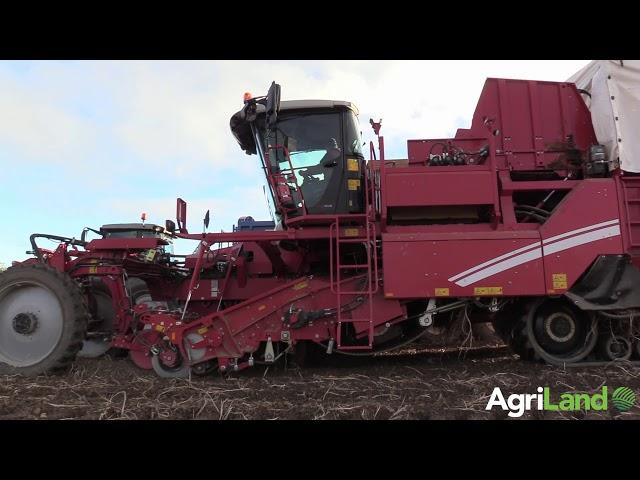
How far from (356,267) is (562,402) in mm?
2229

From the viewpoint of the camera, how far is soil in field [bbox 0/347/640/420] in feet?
12.4

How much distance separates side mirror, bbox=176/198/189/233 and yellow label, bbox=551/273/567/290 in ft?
12.9

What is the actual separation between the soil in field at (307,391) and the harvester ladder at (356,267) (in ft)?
1.79

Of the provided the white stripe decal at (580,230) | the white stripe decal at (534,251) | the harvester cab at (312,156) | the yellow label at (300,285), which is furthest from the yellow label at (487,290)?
the yellow label at (300,285)

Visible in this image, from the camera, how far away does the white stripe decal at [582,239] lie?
198 inches

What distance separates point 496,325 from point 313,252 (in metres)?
2.36

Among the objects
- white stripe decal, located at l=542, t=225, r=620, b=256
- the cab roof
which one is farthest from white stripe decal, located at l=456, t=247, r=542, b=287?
the cab roof

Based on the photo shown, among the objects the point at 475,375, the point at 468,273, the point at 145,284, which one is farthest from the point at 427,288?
the point at 145,284

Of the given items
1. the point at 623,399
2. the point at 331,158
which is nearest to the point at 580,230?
the point at 623,399

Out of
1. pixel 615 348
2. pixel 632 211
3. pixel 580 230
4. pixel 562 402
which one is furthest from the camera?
pixel 615 348

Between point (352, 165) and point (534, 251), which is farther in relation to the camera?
point (352, 165)

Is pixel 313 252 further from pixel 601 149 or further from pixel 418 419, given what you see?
pixel 601 149

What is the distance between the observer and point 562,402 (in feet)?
12.7

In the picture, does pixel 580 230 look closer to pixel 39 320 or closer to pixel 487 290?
pixel 487 290
